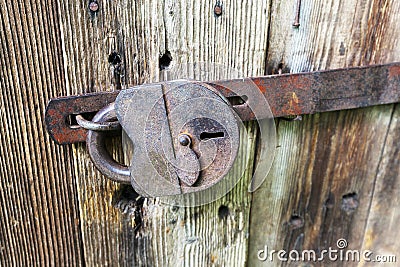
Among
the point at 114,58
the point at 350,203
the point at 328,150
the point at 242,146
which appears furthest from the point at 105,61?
the point at 350,203

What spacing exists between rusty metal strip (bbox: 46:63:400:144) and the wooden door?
3cm

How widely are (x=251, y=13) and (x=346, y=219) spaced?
47 centimetres

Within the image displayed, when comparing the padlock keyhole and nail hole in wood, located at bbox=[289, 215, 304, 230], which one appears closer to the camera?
the padlock keyhole

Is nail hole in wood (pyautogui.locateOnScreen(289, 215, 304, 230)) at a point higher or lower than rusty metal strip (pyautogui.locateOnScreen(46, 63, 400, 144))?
lower

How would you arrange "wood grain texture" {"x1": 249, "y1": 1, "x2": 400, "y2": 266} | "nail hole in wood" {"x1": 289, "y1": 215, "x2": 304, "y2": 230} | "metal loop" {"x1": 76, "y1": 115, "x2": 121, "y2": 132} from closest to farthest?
"metal loop" {"x1": 76, "y1": 115, "x2": 121, "y2": 132} → "wood grain texture" {"x1": 249, "y1": 1, "x2": 400, "y2": 266} → "nail hole in wood" {"x1": 289, "y1": 215, "x2": 304, "y2": 230}

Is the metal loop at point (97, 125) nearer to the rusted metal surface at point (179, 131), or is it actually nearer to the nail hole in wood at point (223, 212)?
the rusted metal surface at point (179, 131)

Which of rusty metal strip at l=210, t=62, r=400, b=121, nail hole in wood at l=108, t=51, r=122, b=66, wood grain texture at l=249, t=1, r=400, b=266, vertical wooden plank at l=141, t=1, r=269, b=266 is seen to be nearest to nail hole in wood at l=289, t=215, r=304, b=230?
wood grain texture at l=249, t=1, r=400, b=266

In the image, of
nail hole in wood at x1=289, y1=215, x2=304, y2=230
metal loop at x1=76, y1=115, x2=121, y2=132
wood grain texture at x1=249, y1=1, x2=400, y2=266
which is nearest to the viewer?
metal loop at x1=76, y1=115, x2=121, y2=132

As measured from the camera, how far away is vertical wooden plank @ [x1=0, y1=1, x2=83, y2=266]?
0.52m

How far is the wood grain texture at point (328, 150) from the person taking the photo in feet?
2.03

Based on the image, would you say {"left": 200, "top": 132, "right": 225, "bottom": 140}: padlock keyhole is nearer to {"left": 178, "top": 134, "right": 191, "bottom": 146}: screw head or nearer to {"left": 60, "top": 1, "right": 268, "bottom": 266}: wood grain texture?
{"left": 178, "top": 134, "right": 191, "bottom": 146}: screw head

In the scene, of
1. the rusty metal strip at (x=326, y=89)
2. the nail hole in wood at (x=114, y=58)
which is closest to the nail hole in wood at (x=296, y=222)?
the rusty metal strip at (x=326, y=89)

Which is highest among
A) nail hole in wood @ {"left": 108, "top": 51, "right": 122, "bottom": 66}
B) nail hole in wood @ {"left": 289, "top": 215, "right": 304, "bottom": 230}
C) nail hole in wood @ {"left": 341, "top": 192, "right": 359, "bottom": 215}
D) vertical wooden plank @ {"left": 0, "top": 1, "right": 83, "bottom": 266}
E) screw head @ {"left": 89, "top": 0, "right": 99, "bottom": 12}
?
screw head @ {"left": 89, "top": 0, "right": 99, "bottom": 12}

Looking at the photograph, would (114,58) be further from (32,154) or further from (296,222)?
(296,222)
